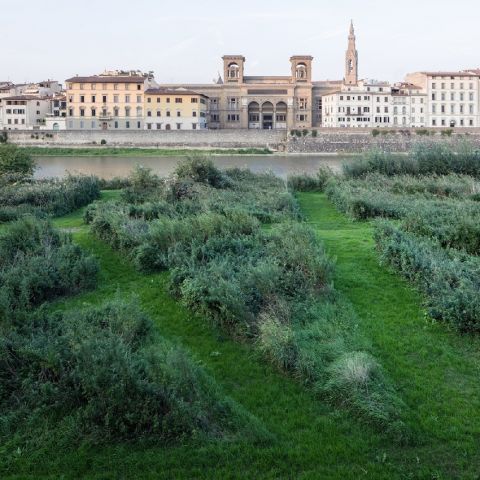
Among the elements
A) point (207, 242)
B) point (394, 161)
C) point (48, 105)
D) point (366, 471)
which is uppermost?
point (48, 105)

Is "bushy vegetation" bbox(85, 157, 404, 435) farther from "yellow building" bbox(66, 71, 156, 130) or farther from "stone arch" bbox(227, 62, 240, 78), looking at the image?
"stone arch" bbox(227, 62, 240, 78)

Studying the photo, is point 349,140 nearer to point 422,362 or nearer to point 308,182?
point 308,182

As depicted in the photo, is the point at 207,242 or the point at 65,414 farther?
the point at 207,242

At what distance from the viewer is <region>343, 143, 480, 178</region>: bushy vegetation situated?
2570 cm

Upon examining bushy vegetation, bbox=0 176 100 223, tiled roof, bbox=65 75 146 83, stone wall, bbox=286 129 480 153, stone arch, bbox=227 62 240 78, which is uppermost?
stone arch, bbox=227 62 240 78

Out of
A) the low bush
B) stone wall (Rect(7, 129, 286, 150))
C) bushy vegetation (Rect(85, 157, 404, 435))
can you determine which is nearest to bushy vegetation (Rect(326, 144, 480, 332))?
the low bush

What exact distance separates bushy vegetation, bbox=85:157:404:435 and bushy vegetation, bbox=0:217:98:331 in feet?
3.40

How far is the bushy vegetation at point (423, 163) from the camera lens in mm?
25703

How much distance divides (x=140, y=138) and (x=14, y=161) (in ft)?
156

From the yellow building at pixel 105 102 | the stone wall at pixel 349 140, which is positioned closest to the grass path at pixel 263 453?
the stone wall at pixel 349 140

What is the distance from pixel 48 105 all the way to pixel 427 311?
85.1 metres

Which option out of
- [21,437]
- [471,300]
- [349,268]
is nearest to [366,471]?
[21,437]

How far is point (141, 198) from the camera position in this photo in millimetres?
19312

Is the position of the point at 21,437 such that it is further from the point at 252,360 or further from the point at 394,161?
the point at 394,161
